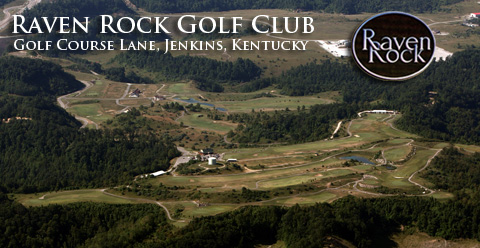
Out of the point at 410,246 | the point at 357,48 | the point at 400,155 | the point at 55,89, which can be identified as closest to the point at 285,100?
the point at 55,89

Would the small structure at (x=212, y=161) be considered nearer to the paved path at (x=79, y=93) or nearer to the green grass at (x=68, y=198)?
the green grass at (x=68, y=198)

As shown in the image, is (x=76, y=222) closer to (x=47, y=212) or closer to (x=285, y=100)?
(x=47, y=212)

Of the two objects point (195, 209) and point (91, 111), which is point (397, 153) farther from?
point (91, 111)

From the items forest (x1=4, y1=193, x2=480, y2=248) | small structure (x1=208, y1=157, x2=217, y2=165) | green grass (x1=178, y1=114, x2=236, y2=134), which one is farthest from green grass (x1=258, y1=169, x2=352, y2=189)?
green grass (x1=178, y1=114, x2=236, y2=134)

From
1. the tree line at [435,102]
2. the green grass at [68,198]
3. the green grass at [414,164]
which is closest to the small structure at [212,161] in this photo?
the green grass at [68,198]

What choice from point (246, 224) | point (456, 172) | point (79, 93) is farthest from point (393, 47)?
point (79, 93)

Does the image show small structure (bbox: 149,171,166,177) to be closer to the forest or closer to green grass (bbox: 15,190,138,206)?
green grass (bbox: 15,190,138,206)
